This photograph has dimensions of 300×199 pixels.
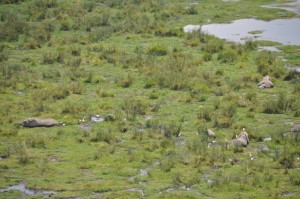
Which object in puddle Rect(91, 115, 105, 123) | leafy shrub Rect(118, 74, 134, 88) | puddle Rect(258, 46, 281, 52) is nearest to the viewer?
puddle Rect(91, 115, 105, 123)

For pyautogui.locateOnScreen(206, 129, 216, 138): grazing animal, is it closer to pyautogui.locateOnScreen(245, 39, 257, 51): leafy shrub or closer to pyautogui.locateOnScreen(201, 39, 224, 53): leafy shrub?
pyautogui.locateOnScreen(201, 39, 224, 53): leafy shrub

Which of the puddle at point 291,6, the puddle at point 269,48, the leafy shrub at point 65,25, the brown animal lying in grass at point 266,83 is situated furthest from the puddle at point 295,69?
Result: the leafy shrub at point 65,25

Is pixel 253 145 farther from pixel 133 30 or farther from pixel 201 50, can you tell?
pixel 133 30

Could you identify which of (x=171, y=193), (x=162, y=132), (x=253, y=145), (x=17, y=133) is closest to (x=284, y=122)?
(x=253, y=145)

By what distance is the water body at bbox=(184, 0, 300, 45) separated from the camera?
33.7m

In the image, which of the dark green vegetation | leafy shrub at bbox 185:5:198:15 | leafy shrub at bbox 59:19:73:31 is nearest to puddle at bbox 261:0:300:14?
leafy shrub at bbox 185:5:198:15

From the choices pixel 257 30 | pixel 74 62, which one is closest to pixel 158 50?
pixel 74 62

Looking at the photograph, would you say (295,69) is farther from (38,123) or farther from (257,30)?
(38,123)

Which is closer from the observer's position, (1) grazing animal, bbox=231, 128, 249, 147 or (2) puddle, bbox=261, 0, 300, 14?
(1) grazing animal, bbox=231, 128, 249, 147

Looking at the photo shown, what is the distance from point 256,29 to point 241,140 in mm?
18938

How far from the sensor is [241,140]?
732 inches

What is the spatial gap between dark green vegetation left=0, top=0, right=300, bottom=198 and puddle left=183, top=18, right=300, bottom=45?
1.58m

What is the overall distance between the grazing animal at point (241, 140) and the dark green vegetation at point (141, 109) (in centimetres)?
33

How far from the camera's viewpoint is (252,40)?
108ft
